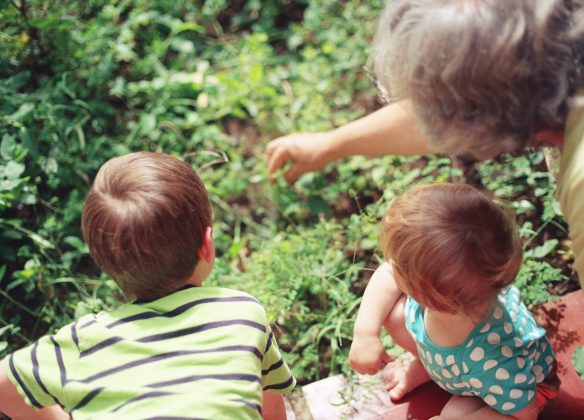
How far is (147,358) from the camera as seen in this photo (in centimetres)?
123

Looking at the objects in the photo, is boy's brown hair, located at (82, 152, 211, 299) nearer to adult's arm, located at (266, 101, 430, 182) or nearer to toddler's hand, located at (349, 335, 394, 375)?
toddler's hand, located at (349, 335, 394, 375)

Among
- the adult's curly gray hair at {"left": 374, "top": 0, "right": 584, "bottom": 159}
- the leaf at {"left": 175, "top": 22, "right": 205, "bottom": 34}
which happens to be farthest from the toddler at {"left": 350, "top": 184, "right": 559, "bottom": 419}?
the leaf at {"left": 175, "top": 22, "right": 205, "bottom": 34}

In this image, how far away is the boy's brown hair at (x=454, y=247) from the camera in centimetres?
129

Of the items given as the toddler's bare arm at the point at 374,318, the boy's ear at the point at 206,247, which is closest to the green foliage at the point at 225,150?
the toddler's bare arm at the point at 374,318

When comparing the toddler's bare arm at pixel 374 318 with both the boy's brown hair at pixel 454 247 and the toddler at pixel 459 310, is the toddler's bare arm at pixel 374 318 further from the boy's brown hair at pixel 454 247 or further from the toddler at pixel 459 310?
the boy's brown hair at pixel 454 247

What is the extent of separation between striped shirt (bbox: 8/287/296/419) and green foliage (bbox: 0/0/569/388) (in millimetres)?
582

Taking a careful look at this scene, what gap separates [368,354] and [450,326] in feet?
0.85

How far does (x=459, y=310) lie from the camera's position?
4.47ft

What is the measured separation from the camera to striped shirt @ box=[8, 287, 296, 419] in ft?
3.92

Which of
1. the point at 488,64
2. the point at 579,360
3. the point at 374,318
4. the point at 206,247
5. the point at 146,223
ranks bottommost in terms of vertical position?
the point at 579,360

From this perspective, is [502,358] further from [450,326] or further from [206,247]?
[206,247]

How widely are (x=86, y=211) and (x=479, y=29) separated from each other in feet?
2.86

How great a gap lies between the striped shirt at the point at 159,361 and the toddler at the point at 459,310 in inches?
14.0

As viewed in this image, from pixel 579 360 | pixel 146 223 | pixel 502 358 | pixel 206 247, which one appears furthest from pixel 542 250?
pixel 146 223
